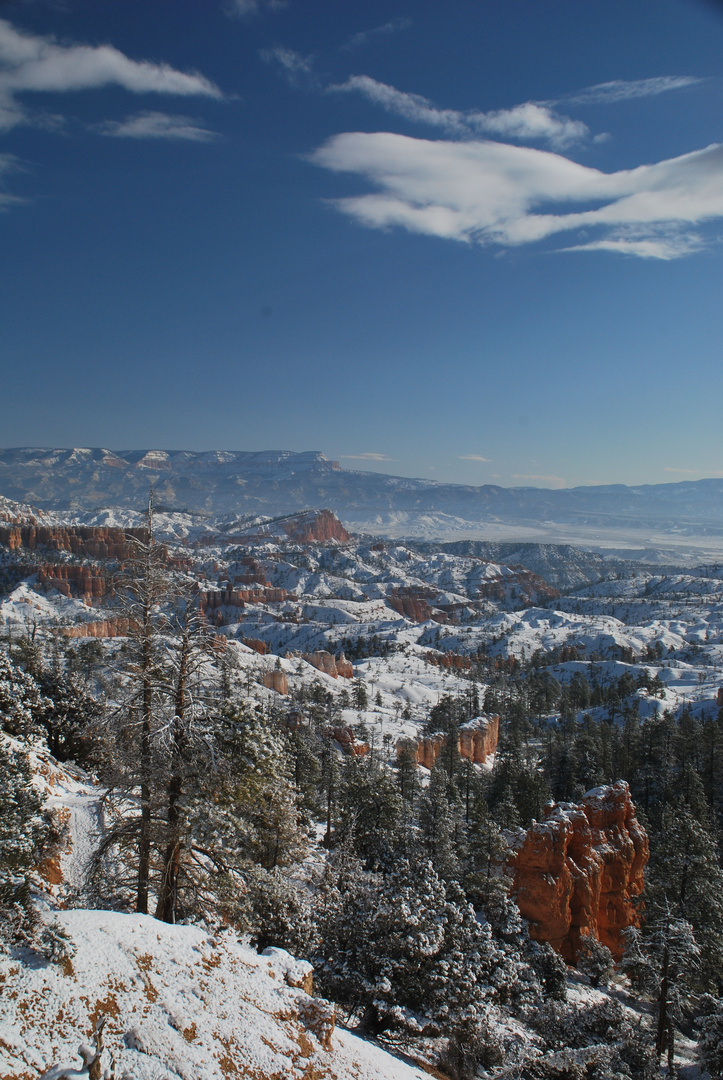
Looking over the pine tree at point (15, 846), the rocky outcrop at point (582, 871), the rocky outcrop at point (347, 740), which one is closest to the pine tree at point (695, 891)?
the rocky outcrop at point (582, 871)

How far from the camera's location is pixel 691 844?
28.7 meters

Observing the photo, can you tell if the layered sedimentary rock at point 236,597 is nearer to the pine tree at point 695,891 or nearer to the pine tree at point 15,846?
the pine tree at point 695,891

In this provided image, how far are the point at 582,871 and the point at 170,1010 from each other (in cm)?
2517

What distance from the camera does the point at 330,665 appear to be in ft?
357

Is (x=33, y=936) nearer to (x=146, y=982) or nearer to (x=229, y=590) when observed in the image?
(x=146, y=982)

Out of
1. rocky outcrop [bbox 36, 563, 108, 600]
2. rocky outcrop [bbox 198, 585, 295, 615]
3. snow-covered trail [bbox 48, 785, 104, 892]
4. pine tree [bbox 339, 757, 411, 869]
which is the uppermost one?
snow-covered trail [bbox 48, 785, 104, 892]

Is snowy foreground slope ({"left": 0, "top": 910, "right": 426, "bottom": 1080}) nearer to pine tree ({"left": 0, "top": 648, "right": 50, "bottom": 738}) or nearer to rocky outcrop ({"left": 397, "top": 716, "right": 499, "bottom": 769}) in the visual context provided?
pine tree ({"left": 0, "top": 648, "right": 50, "bottom": 738})

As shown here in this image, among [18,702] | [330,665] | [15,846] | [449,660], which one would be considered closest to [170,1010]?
[15,846]

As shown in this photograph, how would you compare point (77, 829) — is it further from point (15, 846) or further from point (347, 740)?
point (347, 740)

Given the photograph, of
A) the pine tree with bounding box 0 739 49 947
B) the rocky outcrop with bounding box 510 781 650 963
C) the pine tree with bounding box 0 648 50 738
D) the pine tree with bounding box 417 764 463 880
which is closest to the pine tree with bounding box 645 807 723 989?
the rocky outcrop with bounding box 510 781 650 963

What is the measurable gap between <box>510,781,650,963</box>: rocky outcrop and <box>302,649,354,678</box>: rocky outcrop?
253 feet

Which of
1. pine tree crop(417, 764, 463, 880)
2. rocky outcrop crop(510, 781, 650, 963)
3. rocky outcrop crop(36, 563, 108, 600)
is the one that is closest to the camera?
pine tree crop(417, 764, 463, 880)

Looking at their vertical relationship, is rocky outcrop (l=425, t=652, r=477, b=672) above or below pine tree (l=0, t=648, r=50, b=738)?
below

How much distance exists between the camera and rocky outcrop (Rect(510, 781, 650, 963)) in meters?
26.8
